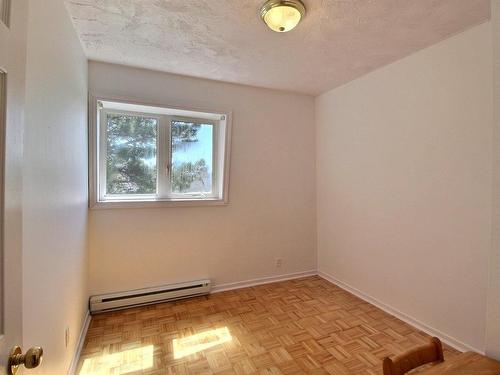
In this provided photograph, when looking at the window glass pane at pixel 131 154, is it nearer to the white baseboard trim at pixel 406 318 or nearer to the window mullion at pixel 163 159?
the window mullion at pixel 163 159

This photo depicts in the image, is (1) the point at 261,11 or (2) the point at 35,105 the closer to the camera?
(2) the point at 35,105

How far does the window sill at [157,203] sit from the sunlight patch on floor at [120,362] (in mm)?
1275

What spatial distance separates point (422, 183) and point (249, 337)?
77.5 inches

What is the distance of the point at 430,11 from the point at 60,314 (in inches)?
117

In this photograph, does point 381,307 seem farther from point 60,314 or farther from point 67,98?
point 67,98

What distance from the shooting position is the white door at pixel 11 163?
579 millimetres

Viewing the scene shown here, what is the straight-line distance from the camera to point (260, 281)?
3.20 meters

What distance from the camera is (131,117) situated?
109 inches

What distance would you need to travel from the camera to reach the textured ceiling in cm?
168

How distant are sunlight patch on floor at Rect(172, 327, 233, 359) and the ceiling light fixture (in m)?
2.40

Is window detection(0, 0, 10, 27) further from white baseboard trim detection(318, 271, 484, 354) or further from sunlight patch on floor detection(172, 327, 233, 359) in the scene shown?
white baseboard trim detection(318, 271, 484, 354)

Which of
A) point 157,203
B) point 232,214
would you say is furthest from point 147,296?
point 232,214

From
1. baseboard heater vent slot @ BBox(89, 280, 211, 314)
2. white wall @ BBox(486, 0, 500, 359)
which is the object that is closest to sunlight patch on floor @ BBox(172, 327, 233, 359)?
baseboard heater vent slot @ BBox(89, 280, 211, 314)

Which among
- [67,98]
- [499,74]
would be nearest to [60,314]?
[67,98]
